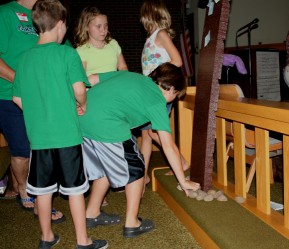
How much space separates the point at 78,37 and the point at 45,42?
0.68 metres

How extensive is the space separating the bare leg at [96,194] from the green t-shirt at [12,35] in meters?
0.80

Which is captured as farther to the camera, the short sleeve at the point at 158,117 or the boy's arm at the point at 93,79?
the boy's arm at the point at 93,79

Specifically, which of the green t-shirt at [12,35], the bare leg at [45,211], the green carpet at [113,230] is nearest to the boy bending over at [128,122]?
the green carpet at [113,230]

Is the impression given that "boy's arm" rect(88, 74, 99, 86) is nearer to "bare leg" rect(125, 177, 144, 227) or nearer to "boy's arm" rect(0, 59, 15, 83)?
"boy's arm" rect(0, 59, 15, 83)

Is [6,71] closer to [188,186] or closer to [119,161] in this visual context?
[119,161]

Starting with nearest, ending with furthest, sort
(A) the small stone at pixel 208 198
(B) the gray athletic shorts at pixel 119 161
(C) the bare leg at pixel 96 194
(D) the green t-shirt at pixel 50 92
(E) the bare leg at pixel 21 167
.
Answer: (D) the green t-shirt at pixel 50 92
(B) the gray athletic shorts at pixel 119 161
(A) the small stone at pixel 208 198
(C) the bare leg at pixel 96 194
(E) the bare leg at pixel 21 167

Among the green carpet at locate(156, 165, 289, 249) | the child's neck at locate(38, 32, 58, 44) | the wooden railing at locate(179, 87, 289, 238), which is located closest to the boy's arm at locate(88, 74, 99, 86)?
the child's neck at locate(38, 32, 58, 44)

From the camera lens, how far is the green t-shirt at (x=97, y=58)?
234 cm

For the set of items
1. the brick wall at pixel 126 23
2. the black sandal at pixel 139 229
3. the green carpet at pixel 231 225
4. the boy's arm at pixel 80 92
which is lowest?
the black sandal at pixel 139 229

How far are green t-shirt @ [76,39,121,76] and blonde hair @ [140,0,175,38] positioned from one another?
0.35 m

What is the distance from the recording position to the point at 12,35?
2123 millimetres

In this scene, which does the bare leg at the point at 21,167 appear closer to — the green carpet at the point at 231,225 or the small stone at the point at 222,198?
the green carpet at the point at 231,225

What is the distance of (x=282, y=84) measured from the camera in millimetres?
5402

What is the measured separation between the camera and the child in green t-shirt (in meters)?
1.67
